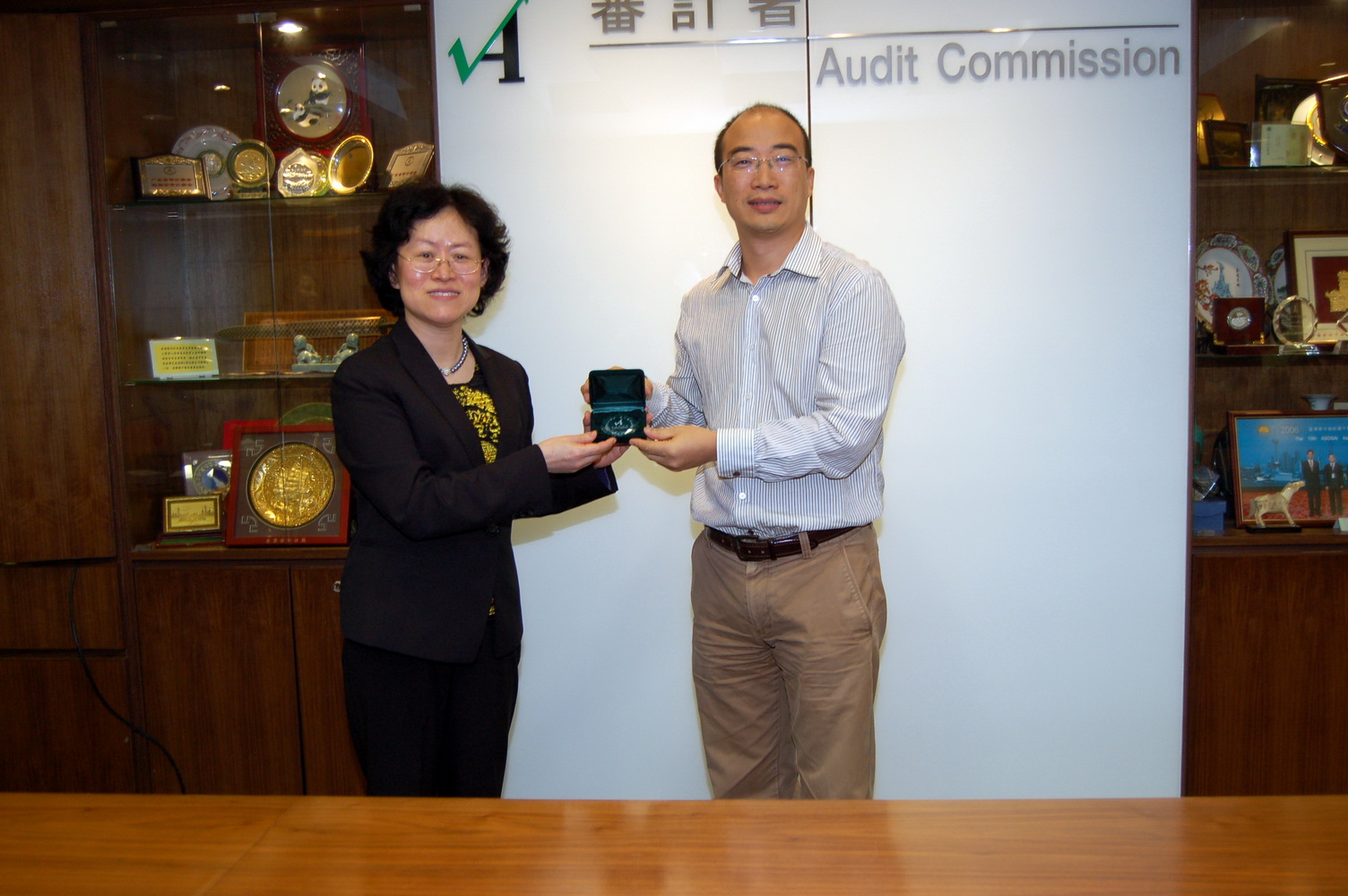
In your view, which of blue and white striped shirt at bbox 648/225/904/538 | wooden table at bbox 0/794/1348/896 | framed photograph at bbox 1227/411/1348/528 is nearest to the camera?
wooden table at bbox 0/794/1348/896

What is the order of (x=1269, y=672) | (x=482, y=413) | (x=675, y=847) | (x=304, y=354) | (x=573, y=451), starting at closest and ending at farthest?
(x=675, y=847) < (x=573, y=451) < (x=482, y=413) < (x=1269, y=672) < (x=304, y=354)

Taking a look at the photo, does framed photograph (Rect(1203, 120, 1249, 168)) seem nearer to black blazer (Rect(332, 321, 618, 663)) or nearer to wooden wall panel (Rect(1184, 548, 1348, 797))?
wooden wall panel (Rect(1184, 548, 1348, 797))

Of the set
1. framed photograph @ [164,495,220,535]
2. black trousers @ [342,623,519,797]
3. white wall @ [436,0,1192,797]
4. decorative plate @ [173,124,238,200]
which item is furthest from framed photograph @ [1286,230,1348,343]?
framed photograph @ [164,495,220,535]

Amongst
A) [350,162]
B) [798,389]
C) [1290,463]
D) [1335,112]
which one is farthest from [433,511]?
[1335,112]

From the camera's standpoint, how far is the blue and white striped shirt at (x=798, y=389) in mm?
1886

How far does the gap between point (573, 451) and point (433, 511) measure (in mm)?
292

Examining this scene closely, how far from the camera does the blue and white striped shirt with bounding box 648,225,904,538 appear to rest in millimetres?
1886

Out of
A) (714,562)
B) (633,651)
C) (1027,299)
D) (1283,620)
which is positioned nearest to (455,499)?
(714,562)

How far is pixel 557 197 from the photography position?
8.64 feet

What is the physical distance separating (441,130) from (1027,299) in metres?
1.68

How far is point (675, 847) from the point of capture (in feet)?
3.34

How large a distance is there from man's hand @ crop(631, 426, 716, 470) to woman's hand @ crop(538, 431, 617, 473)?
0.25ft

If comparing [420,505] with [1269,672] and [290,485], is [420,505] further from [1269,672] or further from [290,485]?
[1269,672]

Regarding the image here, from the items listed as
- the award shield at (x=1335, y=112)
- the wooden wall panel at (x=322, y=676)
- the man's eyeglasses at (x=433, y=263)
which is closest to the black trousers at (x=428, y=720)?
the man's eyeglasses at (x=433, y=263)
